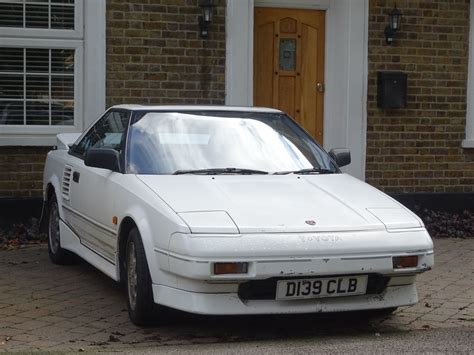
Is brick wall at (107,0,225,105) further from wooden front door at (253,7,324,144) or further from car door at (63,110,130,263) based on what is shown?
car door at (63,110,130,263)

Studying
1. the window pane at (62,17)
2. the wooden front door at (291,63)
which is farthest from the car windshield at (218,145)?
the wooden front door at (291,63)

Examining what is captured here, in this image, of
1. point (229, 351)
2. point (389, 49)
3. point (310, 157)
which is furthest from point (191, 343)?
point (389, 49)

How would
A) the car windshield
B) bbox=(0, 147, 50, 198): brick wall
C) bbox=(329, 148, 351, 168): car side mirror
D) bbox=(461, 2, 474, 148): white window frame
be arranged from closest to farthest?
the car windshield → bbox=(329, 148, 351, 168): car side mirror → bbox=(0, 147, 50, 198): brick wall → bbox=(461, 2, 474, 148): white window frame

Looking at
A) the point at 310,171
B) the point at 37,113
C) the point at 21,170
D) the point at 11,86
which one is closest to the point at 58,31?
the point at 11,86

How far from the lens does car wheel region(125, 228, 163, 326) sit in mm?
5531

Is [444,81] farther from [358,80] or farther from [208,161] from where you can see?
[208,161]

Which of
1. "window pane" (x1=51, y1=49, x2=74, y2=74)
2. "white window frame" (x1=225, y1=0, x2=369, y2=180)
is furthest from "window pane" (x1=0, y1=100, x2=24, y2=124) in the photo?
"white window frame" (x1=225, y1=0, x2=369, y2=180)

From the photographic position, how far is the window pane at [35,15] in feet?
32.5

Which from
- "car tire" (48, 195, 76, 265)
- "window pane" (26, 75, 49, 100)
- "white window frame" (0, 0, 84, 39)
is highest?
"white window frame" (0, 0, 84, 39)

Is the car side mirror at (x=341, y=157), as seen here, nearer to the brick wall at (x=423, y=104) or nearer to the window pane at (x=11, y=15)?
the brick wall at (x=423, y=104)

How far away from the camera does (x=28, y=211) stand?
9.80 metres

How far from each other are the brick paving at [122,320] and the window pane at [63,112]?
2.78 metres

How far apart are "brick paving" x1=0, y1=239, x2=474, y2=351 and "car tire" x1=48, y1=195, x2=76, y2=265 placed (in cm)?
32

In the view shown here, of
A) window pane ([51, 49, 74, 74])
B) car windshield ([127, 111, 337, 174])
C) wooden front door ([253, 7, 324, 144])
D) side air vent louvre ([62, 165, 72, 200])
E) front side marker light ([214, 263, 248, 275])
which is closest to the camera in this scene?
front side marker light ([214, 263, 248, 275])
